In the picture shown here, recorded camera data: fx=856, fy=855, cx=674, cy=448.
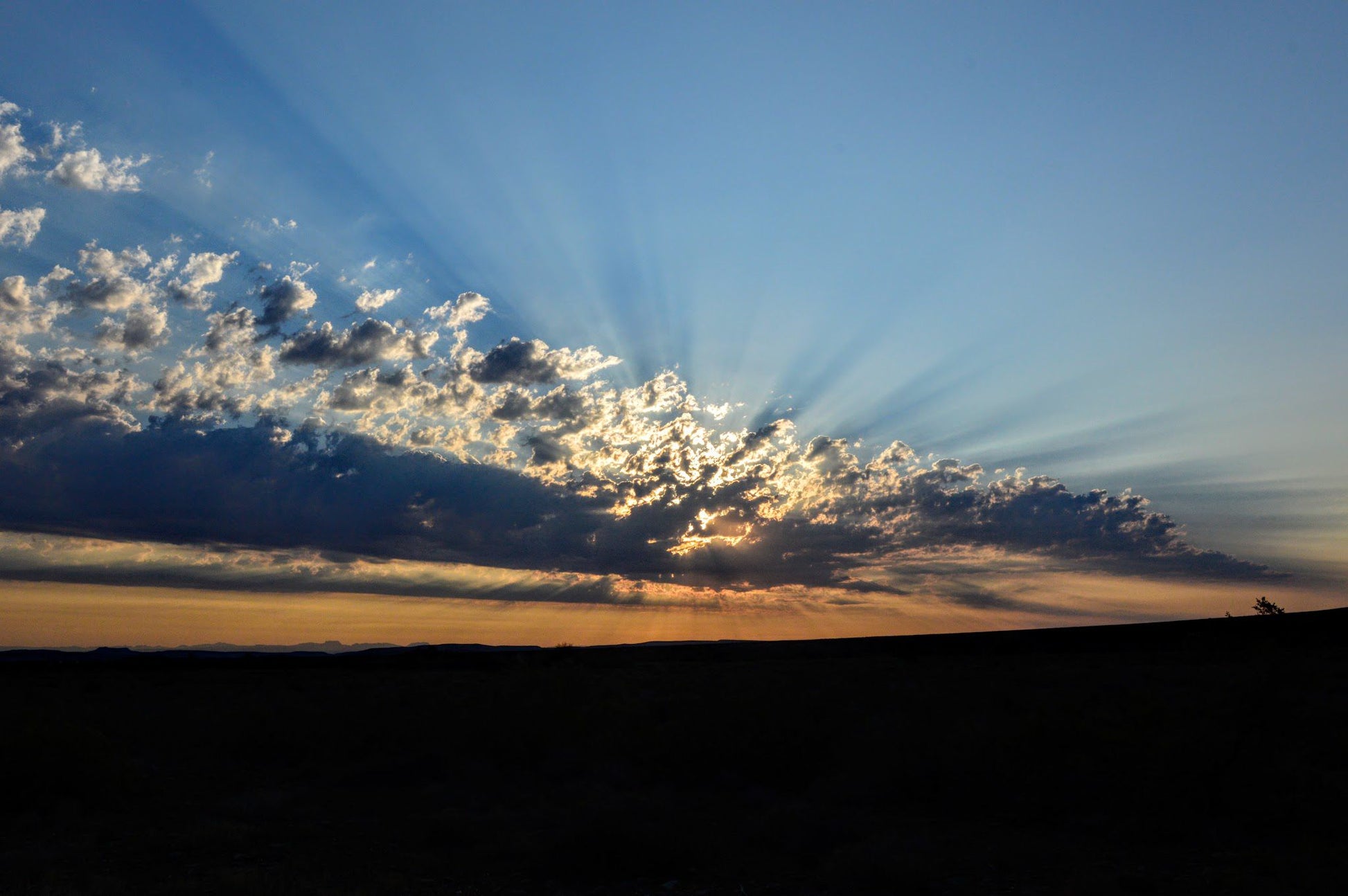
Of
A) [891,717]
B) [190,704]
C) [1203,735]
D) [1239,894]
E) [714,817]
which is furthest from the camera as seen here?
[190,704]

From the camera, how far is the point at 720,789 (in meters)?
22.0

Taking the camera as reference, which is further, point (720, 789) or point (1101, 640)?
point (1101, 640)

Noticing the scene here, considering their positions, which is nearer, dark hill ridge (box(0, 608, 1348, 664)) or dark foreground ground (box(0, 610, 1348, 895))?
dark foreground ground (box(0, 610, 1348, 895))

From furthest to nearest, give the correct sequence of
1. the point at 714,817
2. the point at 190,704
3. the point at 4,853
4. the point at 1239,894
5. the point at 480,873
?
the point at 190,704 < the point at 714,817 < the point at 4,853 < the point at 480,873 < the point at 1239,894

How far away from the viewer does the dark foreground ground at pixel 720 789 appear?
48.4 ft

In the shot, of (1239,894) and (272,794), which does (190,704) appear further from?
(1239,894)

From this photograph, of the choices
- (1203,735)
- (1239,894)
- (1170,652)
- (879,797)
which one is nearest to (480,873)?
(879,797)

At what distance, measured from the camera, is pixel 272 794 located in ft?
74.0

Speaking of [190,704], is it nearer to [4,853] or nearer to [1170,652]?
[4,853]

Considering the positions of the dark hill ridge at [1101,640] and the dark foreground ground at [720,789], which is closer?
the dark foreground ground at [720,789]

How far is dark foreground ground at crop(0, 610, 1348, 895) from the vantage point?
14.7 meters

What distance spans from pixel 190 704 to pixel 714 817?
35894 mm

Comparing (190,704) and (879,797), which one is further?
(190,704)

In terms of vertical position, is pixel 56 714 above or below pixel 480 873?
above
